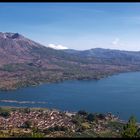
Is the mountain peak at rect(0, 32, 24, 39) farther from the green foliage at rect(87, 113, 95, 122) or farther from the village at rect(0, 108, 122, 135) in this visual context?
the green foliage at rect(87, 113, 95, 122)

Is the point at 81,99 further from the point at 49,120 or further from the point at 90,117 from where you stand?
the point at 49,120

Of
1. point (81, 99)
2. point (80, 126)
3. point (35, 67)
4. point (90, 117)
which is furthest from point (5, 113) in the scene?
point (35, 67)

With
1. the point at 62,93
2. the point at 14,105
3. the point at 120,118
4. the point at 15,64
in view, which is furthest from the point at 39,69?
the point at 120,118

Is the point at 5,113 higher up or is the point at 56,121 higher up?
the point at 5,113

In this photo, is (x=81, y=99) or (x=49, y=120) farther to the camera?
(x=81, y=99)

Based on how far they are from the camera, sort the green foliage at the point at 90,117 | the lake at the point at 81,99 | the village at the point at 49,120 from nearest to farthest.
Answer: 1. the village at the point at 49,120
2. the green foliage at the point at 90,117
3. the lake at the point at 81,99

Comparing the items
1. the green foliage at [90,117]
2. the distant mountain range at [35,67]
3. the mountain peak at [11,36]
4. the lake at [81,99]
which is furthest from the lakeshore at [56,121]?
the mountain peak at [11,36]

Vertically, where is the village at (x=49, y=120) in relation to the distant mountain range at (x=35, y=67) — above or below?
below

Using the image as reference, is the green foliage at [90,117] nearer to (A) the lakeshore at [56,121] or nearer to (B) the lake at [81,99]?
(A) the lakeshore at [56,121]

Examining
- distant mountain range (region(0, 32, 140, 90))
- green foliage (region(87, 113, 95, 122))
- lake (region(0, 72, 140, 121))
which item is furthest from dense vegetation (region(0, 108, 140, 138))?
distant mountain range (region(0, 32, 140, 90))

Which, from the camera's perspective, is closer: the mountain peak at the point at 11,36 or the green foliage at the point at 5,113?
the green foliage at the point at 5,113

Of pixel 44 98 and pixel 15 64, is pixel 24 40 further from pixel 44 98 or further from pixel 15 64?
pixel 44 98

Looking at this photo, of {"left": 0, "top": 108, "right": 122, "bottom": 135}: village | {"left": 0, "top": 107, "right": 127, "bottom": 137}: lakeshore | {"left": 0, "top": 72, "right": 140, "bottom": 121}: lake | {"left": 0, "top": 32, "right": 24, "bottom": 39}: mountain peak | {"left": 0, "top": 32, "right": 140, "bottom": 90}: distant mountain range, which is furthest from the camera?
{"left": 0, "top": 32, "right": 24, "bottom": 39}: mountain peak
